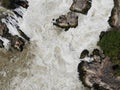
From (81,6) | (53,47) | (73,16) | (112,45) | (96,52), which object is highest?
(81,6)

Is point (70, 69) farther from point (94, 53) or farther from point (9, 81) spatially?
point (9, 81)

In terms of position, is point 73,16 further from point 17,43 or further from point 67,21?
point 17,43


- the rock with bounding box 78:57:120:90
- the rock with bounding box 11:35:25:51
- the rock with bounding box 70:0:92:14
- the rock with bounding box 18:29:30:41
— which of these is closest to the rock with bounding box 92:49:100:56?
the rock with bounding box 78:57:120:90

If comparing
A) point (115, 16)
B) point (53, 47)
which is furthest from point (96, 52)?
point (53, 47)

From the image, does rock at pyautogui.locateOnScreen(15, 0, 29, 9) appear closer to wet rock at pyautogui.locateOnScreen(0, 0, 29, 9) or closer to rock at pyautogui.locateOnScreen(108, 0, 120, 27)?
wet rock at pyautogui.locateOnScreen(0, 0, 29, 9)

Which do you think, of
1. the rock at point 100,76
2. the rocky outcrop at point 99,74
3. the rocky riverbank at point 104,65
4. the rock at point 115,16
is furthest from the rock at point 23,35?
the rock at point 115,16

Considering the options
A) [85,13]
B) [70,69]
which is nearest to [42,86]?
[70,69]

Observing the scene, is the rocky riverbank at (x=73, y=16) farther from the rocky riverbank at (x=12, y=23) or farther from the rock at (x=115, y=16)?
the rocky riverbank at (x=12, y=23)
